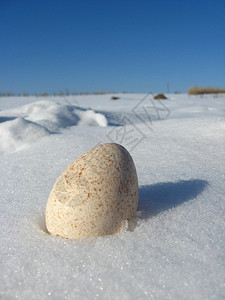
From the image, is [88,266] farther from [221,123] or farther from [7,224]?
[221,123]

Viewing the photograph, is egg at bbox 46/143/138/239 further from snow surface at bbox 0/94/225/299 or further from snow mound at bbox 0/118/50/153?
snow mound at bbox 0/118/50/153

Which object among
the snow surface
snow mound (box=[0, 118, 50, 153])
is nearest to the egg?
the snow surface

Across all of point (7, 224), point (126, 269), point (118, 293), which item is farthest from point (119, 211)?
point (7, 224)

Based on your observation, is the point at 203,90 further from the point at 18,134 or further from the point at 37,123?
the point at 18,134

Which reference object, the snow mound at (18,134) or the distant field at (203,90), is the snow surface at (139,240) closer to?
the snow mound at (18,134)

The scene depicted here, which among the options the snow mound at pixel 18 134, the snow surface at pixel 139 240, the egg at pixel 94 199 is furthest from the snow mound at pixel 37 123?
the egg at pixel 94 199

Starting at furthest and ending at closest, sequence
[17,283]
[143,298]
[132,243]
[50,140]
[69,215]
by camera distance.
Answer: [50,140]
[69,215]
[132,243]
[17,283]
[143,298]
